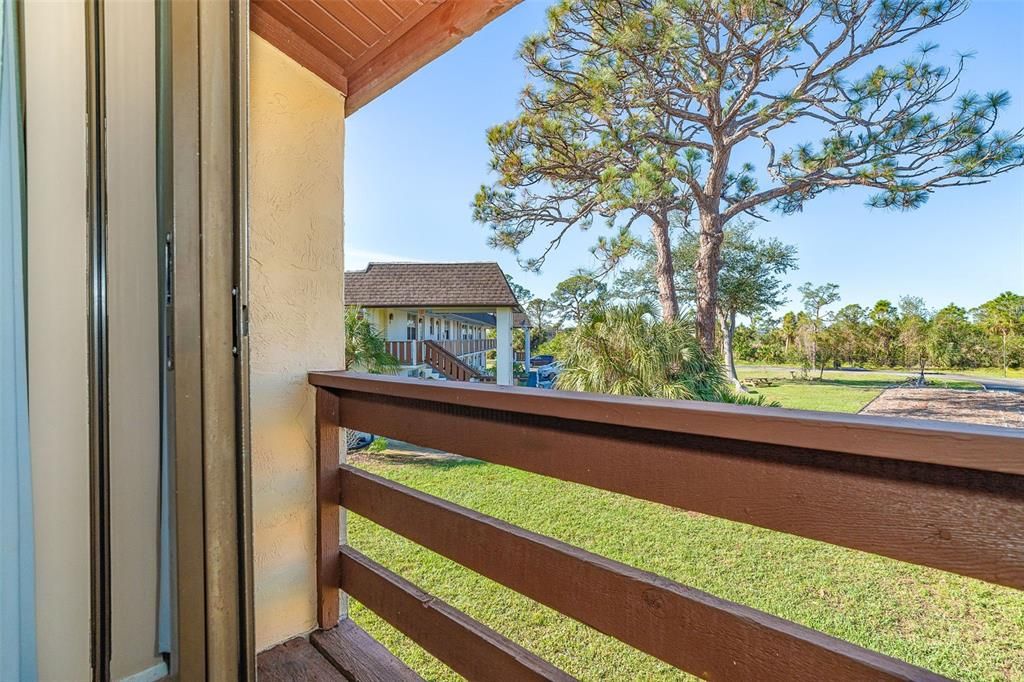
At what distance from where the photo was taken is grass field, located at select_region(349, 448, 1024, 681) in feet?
7.60

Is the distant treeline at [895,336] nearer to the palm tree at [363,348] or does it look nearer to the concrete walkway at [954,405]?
the concrete walkway at [954,405]

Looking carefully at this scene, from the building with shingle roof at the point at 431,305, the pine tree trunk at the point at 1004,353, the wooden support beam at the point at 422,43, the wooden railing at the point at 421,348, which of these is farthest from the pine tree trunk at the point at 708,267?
the wooden support beam at the point at 422,43

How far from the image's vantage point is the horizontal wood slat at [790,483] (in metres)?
0.45

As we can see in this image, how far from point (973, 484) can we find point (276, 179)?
144 cm

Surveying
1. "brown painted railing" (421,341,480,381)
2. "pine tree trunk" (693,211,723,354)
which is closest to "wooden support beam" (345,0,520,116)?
"pine tree trunk" (693,211,723,354)

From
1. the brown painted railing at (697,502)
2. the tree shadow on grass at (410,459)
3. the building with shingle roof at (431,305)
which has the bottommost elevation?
the tree shadow on grass at (410,459)

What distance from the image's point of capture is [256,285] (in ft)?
3.88

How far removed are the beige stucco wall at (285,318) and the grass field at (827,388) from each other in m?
5.53

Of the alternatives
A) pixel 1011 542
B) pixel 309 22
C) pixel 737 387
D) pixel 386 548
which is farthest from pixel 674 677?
pixel 737 387

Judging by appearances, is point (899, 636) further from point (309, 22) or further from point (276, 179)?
point (309, 22)

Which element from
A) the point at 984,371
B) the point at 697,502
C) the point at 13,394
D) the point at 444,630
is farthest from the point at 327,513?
the point at 984,371

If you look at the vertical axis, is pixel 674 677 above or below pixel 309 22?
below

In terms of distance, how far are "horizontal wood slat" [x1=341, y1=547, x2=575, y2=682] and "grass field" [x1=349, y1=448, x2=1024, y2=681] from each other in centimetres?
101

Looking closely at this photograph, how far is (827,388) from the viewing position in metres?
6.48
